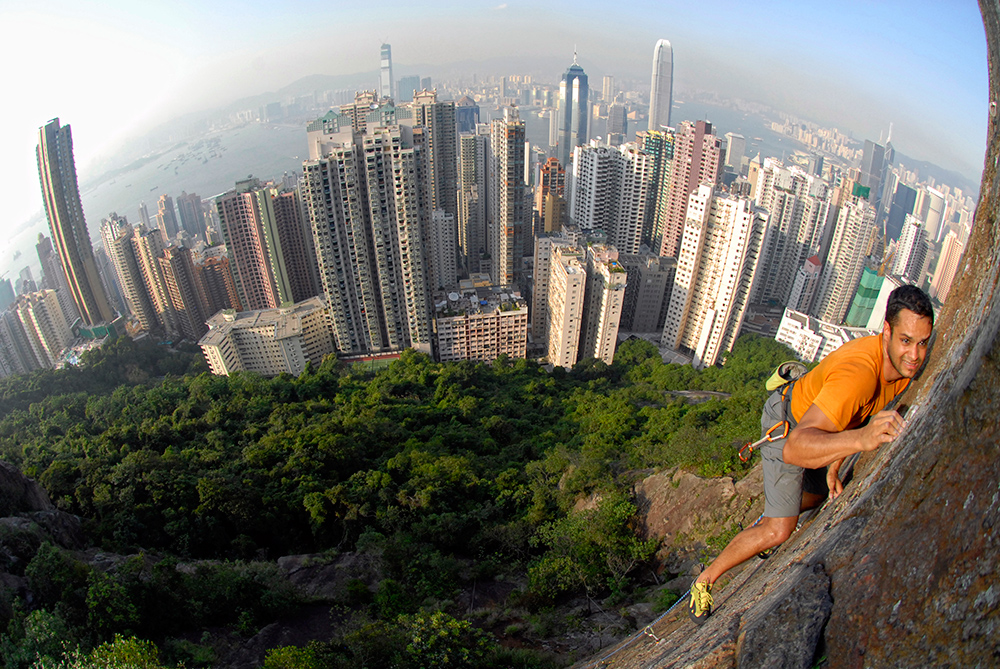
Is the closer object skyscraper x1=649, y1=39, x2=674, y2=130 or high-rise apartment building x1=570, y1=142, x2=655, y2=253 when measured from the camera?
high-rise apartment building x1=570, y1=142, x2=655, y2=253

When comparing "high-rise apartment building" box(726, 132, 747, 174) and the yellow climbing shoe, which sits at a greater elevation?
the yellow climbing shoe

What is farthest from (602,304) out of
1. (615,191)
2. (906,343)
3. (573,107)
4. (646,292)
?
(573,107)

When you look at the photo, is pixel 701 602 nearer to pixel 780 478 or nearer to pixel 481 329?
pixel 780 478

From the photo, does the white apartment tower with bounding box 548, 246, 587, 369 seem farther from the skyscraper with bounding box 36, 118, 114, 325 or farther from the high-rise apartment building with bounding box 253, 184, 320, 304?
the skyscraper with bounding box 36, 118, 114, 325

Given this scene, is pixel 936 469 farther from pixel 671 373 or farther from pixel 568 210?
pixel 568 210

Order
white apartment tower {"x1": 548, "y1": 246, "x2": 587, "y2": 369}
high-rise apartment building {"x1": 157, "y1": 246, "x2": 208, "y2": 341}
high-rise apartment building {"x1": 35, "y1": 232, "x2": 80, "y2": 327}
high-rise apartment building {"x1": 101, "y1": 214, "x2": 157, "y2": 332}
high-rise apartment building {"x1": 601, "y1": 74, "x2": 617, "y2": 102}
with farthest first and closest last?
high-rise apartment building {"x1": 601, "y1": 74, "x2": 617, "y2": 102} → high-rise apartment building {"x1": 35, "y1": 232, "x2": 80, "y2": 327} → high-rise apartment building {"x1": 101, "y1": 214, "x2": 157, "y2": 332} → high-rise apartment building {"x1": 157, "y1": 246, "x2": 208, "y2": 341} → white apartment tower {"x1": 548, "y1": 246, "x2": 587, "y2": 369}

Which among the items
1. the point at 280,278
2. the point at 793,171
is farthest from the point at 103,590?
the point at 793,171

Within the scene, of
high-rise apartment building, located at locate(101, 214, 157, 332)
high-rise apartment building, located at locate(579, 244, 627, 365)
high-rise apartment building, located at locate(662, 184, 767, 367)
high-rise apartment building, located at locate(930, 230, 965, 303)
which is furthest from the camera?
high-rise apartment building, located at locate(101, 214, 157, 332)

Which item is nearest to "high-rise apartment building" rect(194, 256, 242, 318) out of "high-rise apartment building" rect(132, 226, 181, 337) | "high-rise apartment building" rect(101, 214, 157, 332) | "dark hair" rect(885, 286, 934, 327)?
"high-rise apartment building" rect(132, 226, 181, 337)
